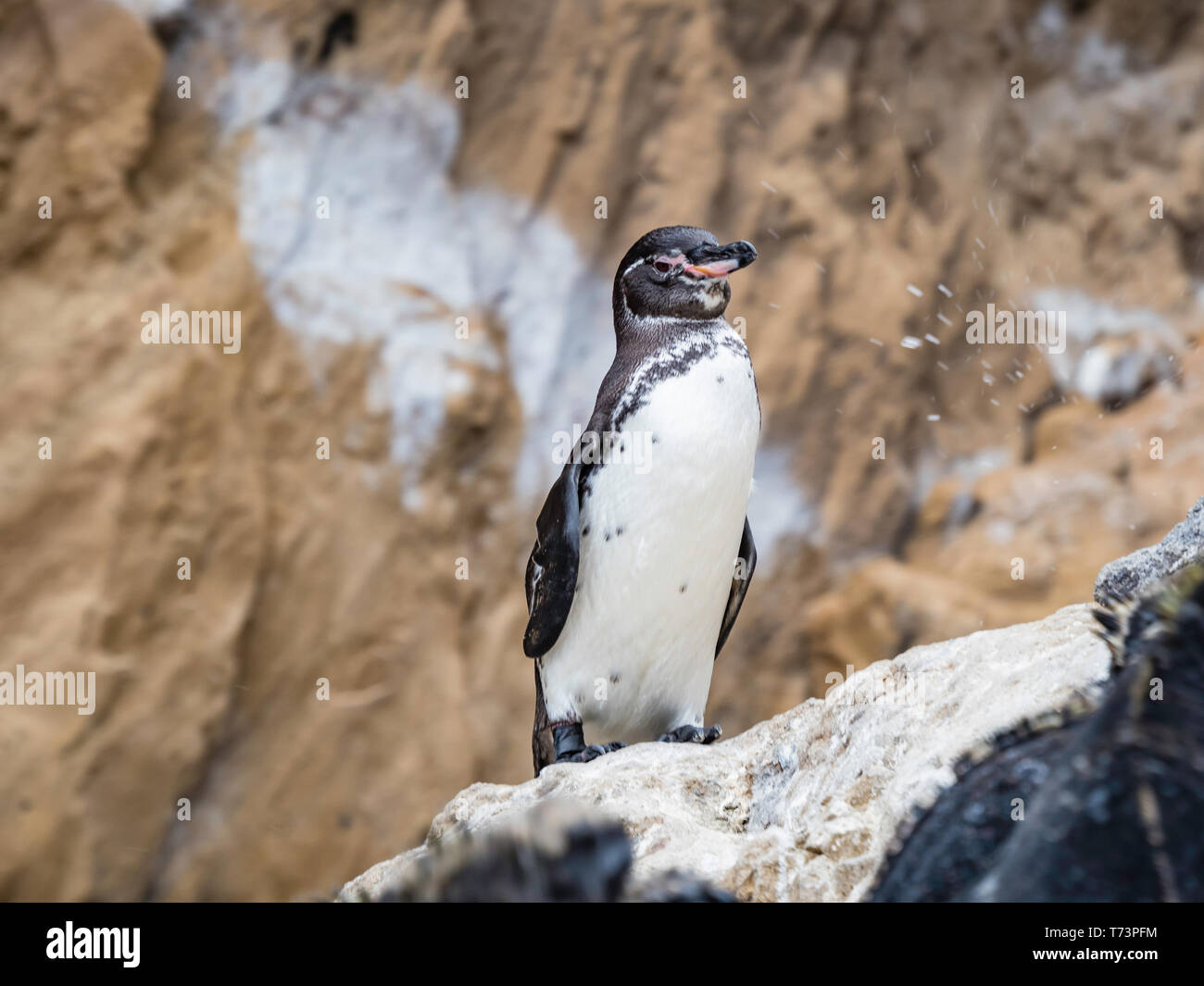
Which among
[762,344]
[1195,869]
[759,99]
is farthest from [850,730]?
[759,99]

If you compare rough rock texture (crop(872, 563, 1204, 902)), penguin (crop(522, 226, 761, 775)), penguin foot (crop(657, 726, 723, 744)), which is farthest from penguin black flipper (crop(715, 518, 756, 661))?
rough rock texture (crop(872, 563, 1204, 902))

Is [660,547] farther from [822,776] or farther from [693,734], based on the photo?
[822,776]

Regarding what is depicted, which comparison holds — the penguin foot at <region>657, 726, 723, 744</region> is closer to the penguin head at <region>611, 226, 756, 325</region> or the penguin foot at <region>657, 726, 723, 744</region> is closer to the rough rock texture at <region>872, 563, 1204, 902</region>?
the penguin head at <region>611, 226, 756, 325</region>

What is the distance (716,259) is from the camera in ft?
7.36

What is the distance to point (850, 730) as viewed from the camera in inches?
63.7

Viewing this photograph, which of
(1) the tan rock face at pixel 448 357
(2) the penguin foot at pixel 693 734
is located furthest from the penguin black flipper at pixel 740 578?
(1) the tan rock face at pixel 448 357

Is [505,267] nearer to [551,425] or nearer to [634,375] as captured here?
[551,425]

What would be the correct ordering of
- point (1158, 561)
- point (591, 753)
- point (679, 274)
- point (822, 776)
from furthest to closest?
point (679, 274) → point (591, 753) → point (1158, 561) → point (822, 776)

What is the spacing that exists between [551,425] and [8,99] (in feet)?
6.71

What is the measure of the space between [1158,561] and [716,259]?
37.8 inches

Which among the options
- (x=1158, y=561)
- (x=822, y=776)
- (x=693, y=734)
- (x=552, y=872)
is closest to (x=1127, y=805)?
(x=552, y=872)

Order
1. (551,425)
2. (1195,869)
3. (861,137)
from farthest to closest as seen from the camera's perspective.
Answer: (861,137)
(551,425)
(1195,869)

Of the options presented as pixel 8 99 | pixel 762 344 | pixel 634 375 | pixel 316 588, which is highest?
pixel 8 99
